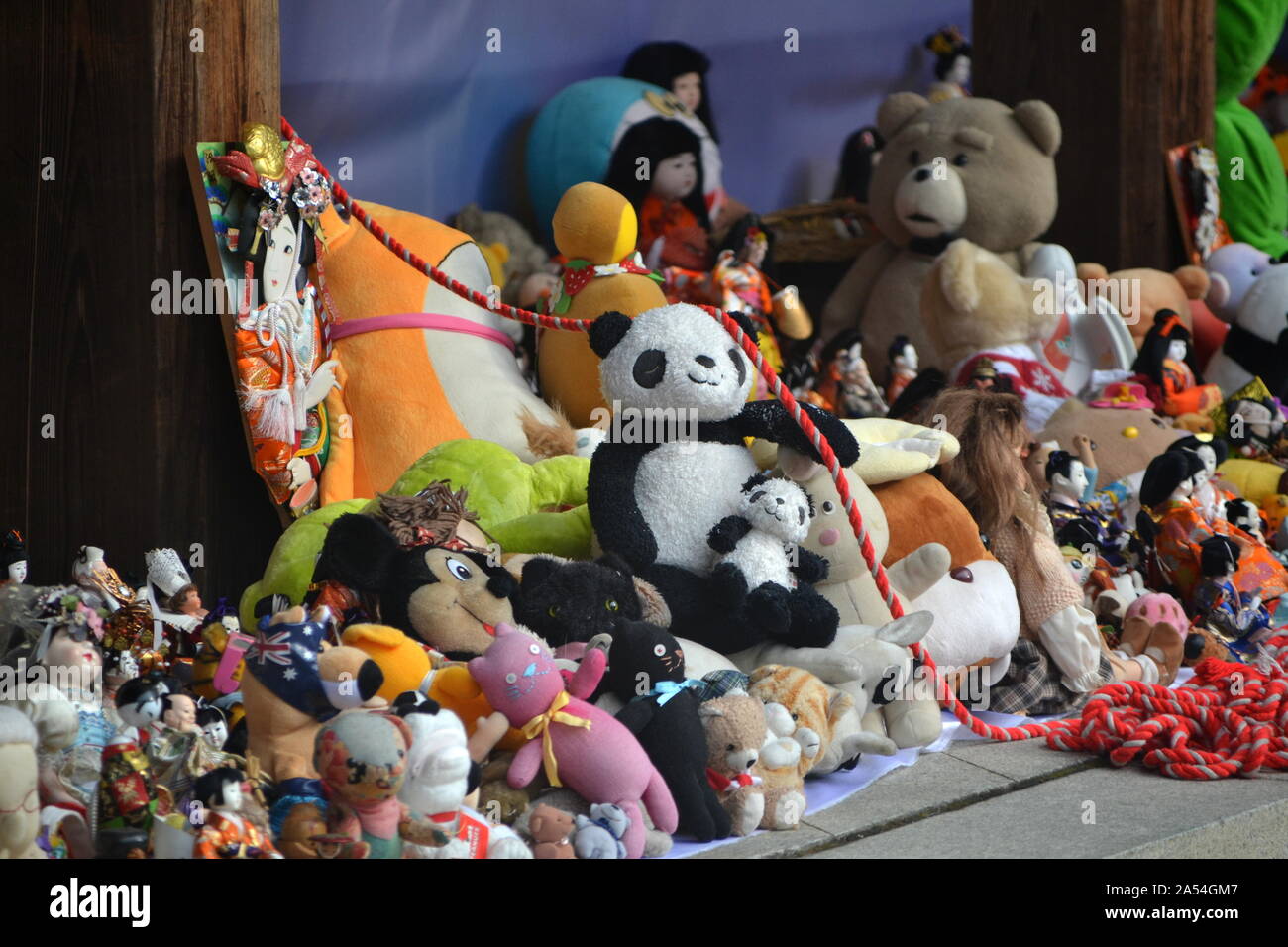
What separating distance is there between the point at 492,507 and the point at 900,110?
10.3 ft

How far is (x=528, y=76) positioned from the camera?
600 cm

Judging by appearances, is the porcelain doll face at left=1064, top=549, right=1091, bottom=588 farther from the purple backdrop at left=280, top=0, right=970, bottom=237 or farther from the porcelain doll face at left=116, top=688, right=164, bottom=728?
the purple backdrop at left=280, top=0, right=970, bottom=237

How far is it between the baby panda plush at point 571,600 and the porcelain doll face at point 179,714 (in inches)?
25.1

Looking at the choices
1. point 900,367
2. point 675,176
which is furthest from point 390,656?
point 675,176

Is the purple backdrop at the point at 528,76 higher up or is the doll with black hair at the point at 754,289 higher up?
the purple backdrop at the point at 528,76

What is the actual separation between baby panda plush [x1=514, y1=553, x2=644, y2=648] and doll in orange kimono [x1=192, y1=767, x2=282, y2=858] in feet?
2.63

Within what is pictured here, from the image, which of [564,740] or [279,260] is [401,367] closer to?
[279,260]

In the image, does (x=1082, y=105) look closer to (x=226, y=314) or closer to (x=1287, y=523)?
(x=1287, y=523)

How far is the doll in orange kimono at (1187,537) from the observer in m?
4.00

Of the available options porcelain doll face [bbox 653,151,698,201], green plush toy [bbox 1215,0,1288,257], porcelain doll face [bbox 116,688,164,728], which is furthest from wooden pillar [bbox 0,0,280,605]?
green plush toy [bbox 1215,0,1288,257]

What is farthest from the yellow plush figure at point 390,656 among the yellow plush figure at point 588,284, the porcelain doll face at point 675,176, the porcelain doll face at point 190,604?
Result: the porcelain doll face at point 675,176

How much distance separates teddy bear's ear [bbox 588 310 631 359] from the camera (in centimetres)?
327

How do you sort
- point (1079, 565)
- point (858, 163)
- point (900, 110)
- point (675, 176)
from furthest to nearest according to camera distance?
point (858, 163)
point (675, 176)
point (900, 110)
point (1079, 565)

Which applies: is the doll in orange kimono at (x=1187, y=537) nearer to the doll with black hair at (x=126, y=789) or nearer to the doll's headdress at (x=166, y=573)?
the doll's headdress at (x=166, y=573)
